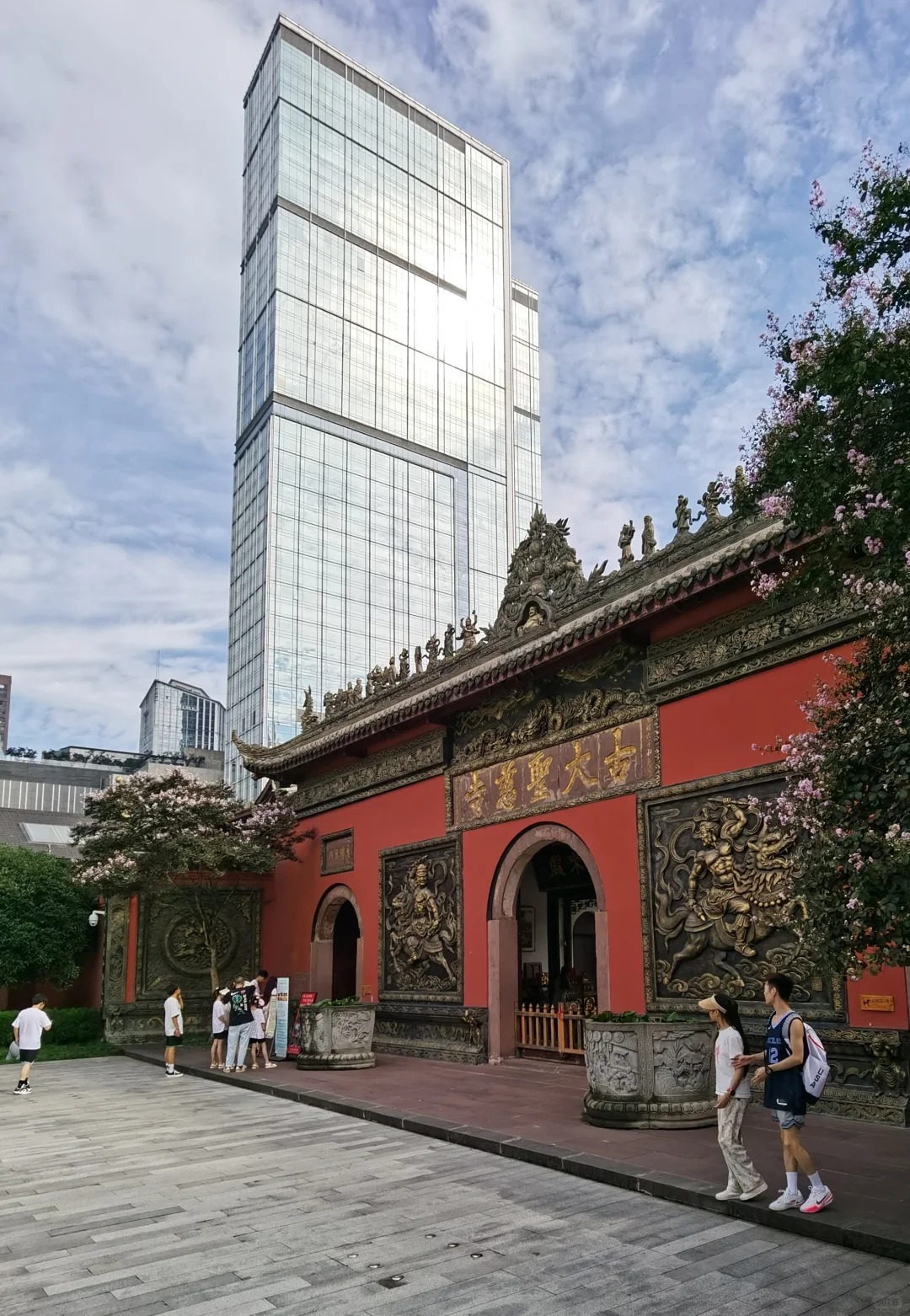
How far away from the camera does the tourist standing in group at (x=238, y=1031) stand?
13.3m

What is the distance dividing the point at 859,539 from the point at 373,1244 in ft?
14.6

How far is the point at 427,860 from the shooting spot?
49.7 ft

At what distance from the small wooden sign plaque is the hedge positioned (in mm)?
15100

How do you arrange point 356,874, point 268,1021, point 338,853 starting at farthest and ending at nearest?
point 338,853, point 356,874, point 268,1021

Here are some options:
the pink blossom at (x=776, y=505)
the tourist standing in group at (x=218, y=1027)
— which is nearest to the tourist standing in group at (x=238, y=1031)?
the tourist standing in group at (x=218, y=1027)

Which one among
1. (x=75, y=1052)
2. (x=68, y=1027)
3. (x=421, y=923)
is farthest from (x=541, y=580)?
(x=68, y=1027)

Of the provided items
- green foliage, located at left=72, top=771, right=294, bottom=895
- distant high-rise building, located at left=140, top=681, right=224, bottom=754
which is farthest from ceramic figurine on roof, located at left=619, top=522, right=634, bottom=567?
distant high-rise building, located at left=140, top=681, right=224, bottom=754

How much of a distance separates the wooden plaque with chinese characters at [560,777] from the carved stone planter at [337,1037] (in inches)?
118

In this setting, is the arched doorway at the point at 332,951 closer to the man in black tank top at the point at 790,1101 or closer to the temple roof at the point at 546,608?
the temple roof at the point at 546,608

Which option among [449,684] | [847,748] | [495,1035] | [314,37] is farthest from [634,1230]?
[314,37]

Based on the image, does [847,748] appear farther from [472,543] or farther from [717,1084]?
[472,543]

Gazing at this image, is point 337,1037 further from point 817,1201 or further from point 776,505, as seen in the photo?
point 776,505

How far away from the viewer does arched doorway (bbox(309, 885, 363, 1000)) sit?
1816 cm

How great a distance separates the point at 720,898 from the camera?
9.77 m
